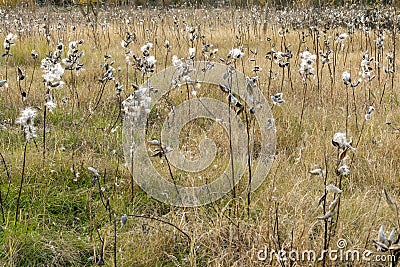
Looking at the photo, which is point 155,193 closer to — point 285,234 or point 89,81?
point 285,234

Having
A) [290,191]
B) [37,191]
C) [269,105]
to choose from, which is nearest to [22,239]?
[37,191]

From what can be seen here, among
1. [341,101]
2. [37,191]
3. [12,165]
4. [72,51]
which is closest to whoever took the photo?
[37,191]

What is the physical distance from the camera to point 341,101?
4191 millimetres

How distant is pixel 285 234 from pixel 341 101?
97.3 inches

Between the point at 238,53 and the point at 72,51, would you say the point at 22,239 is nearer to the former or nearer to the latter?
the point at 238,53

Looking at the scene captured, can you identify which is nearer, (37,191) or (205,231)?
(205,231)

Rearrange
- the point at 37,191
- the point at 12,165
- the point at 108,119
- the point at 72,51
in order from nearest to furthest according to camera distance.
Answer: the point at 37,191 < the point at 12,165 < the point at 72,51 < the point at 108,119

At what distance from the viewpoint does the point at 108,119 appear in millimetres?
3842

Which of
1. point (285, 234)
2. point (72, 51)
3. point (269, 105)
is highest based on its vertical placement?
point (72, 51)

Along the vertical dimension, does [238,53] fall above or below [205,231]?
above

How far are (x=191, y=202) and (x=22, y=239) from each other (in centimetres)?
86

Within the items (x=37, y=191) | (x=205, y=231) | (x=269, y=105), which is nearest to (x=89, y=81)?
(x=269, y=105)

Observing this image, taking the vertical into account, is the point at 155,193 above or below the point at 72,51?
below

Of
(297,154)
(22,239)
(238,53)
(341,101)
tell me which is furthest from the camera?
(341,101)
